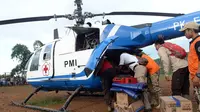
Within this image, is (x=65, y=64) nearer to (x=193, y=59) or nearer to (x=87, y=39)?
(x=87, y=39)

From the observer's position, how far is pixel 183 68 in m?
6.11

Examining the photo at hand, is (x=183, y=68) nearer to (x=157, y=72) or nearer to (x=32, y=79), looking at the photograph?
(x=157, y=72)

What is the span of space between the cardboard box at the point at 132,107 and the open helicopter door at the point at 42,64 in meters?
3.56

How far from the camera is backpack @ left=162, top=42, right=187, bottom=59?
618cm

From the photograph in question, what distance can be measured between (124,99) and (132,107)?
0.29m

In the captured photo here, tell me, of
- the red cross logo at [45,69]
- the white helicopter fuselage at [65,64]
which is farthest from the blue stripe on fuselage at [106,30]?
the red cross logo at [45,69]

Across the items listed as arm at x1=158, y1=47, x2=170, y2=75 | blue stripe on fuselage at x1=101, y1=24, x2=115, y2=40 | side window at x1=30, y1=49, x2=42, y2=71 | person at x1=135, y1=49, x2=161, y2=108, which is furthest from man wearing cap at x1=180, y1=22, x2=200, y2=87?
side window at x1=30, y1=49, x2=42, y2=71

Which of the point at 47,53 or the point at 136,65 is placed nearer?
the point at 136,65

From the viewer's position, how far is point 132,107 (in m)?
6.02

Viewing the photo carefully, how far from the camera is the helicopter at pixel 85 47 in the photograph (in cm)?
686

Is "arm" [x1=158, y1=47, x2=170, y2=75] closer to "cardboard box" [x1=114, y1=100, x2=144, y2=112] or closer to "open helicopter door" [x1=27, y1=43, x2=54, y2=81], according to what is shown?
"cardboard box" [x1=114, y1=100, x2=144, y2=112]

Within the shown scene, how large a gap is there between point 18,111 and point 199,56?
6293 millimetres

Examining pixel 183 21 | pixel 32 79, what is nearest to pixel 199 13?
pixel 183 21

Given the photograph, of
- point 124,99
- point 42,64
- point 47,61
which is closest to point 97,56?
point 124,99
